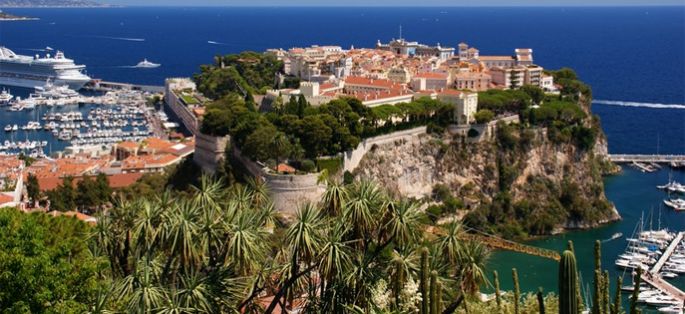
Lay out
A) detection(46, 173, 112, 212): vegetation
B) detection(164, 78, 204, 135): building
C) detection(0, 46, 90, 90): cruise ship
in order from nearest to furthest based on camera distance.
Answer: detection(46, 173, 112, 212): vegetation → detection(164, 78, 204, 135): building → detection(0, 46, 90, 90): cruise ship

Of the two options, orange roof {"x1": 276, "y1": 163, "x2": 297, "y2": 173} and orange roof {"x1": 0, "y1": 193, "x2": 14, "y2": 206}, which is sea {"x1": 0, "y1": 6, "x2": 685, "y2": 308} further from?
orange roof {"x1": 0, "y1": 193, "x2": 14, "y2": 206}

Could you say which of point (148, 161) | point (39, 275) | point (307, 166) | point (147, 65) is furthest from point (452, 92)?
point (147, 65)

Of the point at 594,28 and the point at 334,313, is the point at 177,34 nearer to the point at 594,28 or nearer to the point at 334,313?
the point at 594,28

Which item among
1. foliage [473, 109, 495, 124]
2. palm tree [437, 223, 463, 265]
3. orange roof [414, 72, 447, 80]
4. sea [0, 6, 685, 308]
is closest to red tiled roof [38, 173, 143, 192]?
orange roof [414, 72, 447, 80]

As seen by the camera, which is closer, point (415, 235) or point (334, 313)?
point (334, 313)

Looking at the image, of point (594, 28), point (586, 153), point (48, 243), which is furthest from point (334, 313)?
point (594, 28)

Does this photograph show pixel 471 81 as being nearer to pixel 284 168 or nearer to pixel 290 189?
pixel 284 168
